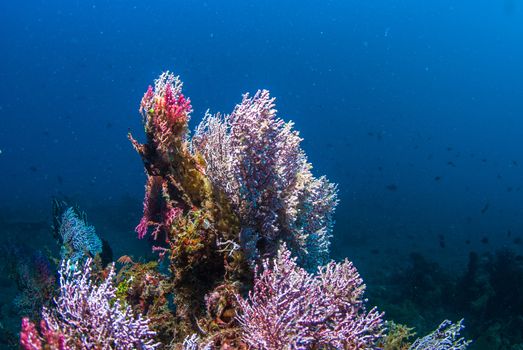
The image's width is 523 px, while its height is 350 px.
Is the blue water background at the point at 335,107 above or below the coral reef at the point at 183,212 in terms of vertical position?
above

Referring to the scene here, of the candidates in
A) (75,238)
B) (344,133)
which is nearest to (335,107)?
(344,133)

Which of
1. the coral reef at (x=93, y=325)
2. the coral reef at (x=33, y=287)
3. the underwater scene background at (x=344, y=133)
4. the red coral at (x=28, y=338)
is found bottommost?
the red coral at (x=28, y=338)

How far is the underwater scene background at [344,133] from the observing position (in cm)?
1422

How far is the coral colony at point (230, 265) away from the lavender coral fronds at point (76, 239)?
99 centimetres

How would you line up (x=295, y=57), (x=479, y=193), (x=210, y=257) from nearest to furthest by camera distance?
(x=210, y=257), (x=479, y=193), (x=295, y=57)

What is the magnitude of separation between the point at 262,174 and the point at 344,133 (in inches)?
2325

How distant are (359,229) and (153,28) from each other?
10988 centimetres

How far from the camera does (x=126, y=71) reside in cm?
10212

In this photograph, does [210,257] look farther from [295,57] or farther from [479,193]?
[295,57]

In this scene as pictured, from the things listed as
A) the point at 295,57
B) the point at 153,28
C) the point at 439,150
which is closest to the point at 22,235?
the point at 439,150

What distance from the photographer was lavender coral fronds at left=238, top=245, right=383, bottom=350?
282 cm

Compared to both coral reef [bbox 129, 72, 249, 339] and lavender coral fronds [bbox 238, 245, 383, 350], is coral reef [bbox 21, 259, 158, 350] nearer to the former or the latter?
lavender coral fronds [bbox 238, 245, 383, 350]

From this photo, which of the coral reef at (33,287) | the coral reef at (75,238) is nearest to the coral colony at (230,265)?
the coral reef at (33,287)

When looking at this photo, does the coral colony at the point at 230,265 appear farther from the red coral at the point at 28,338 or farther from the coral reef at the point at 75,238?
the coral reef at the point at 75,238
